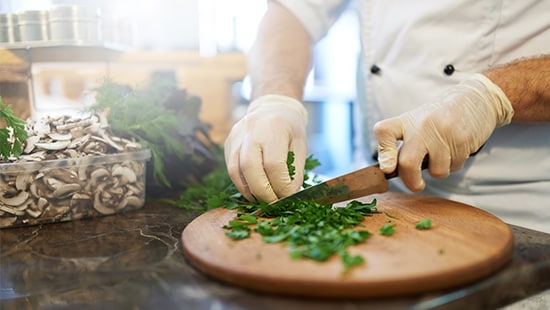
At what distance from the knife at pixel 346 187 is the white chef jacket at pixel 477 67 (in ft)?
1.13

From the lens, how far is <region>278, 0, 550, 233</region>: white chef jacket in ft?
3.92

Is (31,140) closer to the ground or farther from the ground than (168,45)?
closer to the ground

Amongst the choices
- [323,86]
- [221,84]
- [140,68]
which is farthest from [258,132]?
[323,86]

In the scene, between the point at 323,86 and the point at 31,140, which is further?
the point at 323,86

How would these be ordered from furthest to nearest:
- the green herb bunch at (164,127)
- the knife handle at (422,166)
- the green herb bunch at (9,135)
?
the green herb bunch at (164,127) → the knife handle at (422,166) → the green herb bunch at (9,135)

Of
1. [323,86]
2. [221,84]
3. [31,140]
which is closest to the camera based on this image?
[31,140]

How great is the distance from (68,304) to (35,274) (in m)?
0.15

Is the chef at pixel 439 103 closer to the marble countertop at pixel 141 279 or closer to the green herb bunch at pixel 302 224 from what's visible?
the green herb bunch at pixel 302 224

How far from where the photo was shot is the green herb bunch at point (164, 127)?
4.04 feet

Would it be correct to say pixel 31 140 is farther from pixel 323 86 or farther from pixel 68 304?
pixel 323 86

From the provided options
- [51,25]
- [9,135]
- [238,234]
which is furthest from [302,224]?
[51,25]

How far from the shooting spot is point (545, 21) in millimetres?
1147

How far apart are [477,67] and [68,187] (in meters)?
1.06

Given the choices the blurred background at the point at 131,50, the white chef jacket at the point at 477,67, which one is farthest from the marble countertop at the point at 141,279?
the blurred background at the point at 131,50
